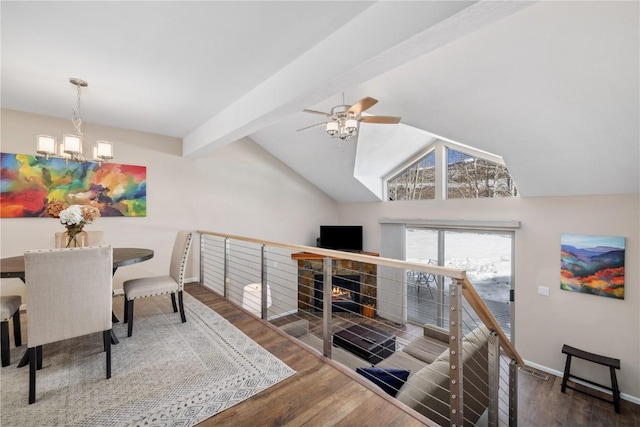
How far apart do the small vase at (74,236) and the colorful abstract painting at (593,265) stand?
6.13 metres

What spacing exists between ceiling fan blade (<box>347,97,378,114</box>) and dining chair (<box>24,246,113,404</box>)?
8.00 ft

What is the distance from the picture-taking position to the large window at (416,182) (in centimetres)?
582

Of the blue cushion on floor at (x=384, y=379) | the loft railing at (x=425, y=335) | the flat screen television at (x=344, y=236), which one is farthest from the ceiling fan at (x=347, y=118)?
the flat screen television at (x=344, y=236)

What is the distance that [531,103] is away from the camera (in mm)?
2945

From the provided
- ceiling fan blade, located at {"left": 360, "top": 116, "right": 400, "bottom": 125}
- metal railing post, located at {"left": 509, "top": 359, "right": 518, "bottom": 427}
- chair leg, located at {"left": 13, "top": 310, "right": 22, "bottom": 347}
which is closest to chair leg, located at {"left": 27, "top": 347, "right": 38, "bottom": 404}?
chair leg, located at {"left": 13, "top": 310, "right": 22, "bottom": 347}

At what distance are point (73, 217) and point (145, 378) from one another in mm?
1524

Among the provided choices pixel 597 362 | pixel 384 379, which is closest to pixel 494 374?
pixel 384 379

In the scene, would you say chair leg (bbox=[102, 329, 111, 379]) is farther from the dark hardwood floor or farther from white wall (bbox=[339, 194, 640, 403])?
white wall (bbox=[339, 194, 640, 403])

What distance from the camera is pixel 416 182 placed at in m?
6.04

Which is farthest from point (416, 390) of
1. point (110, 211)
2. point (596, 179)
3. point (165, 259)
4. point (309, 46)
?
point (110, 211)

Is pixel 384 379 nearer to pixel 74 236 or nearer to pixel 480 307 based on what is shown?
pixel 480 307

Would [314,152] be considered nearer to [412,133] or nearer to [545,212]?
[412,133]

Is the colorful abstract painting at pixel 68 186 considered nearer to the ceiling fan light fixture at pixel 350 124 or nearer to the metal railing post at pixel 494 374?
Result: the ceiling fan light fixture at pixel 350 124

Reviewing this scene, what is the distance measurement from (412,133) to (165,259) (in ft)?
15.9
